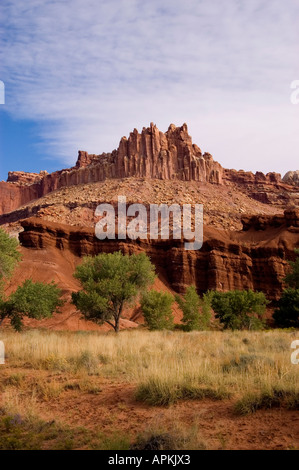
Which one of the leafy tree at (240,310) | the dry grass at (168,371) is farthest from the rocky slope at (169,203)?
the dry grass at (168,371)

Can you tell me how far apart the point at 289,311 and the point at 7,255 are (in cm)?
2677

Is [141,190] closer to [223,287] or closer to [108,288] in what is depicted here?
[223,287]

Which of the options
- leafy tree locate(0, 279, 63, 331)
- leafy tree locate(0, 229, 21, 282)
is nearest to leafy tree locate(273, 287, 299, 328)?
leafy tree locate(0, 279, 63, 331)

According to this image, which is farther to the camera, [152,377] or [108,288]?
[108,288]

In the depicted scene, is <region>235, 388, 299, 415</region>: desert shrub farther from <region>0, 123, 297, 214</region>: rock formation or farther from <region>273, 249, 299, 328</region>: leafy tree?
<region>0, 123, 297, 214</region>: rock formation

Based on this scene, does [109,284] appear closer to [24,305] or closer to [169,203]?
[24,305]

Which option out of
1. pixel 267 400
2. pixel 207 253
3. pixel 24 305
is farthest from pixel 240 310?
pixel 207 253

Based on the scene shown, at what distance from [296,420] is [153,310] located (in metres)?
29.1

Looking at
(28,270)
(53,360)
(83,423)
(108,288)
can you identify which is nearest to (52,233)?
(28,270)

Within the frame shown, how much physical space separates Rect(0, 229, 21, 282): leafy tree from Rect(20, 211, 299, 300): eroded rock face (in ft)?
166

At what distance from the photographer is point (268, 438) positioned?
18.3 ft

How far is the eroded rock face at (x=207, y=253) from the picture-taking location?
73.2 meters

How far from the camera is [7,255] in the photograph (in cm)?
2302
